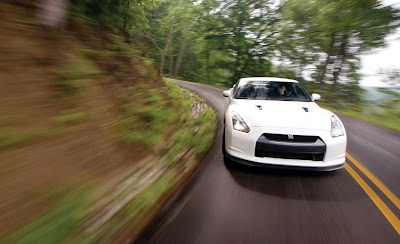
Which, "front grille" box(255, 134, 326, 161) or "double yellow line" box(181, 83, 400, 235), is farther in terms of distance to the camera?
"front grille" box(255, 134, 326, 161)

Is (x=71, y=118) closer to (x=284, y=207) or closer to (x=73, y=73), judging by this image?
(x=73, y=73)

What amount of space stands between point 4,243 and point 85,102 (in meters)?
2.18

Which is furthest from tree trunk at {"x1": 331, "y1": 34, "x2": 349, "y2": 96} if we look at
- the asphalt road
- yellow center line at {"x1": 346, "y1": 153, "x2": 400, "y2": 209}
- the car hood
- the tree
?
the asphalt road

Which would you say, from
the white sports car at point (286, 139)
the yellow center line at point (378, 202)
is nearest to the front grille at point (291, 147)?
the white sports car at point (286, 139)

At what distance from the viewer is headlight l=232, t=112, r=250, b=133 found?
10.5 feet

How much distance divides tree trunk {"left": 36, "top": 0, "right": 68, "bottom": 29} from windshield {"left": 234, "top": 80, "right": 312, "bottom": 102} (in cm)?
338

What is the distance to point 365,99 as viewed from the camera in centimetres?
1494

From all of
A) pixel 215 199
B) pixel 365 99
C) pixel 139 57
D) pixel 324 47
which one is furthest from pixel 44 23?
pixel 324 47

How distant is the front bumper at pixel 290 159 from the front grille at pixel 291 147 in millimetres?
38

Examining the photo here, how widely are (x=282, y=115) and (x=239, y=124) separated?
26.0 inches

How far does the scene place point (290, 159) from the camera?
9.88ft

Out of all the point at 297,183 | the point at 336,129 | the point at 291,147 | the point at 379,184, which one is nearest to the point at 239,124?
the point at 291,147

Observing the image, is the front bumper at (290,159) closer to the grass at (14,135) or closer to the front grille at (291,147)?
the front grille at (291,147)

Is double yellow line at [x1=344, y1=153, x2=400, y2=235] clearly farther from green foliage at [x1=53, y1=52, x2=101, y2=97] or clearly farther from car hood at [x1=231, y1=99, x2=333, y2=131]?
green foliage at [x1=53, y1=52, x2=101, y2=97]
